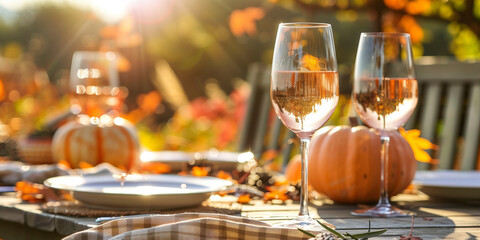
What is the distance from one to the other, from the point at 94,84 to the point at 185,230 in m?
1.47

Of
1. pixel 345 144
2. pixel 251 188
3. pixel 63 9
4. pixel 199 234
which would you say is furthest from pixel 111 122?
pixel 63 9

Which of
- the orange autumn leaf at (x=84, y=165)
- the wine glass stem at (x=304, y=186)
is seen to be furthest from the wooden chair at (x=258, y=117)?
the wine glass stem at (x=304, y=186)

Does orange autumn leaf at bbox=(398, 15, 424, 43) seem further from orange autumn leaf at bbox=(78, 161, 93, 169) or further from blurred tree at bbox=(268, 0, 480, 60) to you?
orange autumn leaf at bbox=(78, 161, 93, 169)

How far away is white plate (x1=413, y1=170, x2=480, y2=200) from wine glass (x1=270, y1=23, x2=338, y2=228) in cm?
52

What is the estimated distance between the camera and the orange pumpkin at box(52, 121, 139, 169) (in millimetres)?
2203

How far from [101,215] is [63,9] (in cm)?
1217

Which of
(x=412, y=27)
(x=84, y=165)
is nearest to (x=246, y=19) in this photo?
(x=412, y=27)

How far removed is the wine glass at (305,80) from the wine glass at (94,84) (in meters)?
1.24

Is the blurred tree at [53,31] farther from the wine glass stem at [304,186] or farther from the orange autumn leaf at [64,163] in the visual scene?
the wine glass stem at [304,186]

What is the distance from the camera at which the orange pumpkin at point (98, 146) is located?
7.23ft

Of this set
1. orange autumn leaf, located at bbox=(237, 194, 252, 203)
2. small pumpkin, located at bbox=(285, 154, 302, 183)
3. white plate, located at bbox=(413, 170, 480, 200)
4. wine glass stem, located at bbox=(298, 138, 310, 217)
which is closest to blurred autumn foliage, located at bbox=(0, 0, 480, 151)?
small pumpkin, located at bbox=(285, 154, 302, 183)

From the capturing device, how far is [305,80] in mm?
1177

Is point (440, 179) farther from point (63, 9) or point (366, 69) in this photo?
point (63, 9)

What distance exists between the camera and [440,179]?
1.76 m
